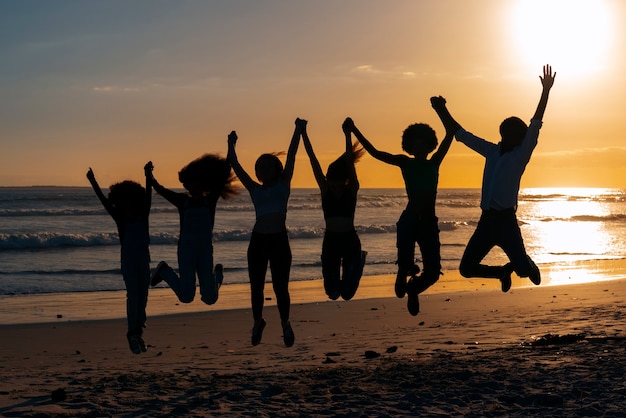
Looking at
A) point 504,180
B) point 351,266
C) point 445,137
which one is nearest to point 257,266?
point 351,266

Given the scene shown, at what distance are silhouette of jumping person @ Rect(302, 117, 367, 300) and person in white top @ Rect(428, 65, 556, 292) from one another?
1.41m

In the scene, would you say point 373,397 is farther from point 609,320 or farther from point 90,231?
point 90,231

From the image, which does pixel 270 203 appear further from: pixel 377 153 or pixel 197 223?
pixel 377 153

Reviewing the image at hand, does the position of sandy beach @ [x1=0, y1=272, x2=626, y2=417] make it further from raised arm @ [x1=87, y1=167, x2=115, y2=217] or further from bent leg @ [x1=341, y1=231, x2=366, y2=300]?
raised arm @ [x1=87, y1=167, x2=115, y2=217]

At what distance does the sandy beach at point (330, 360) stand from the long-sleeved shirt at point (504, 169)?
2469 millimetres

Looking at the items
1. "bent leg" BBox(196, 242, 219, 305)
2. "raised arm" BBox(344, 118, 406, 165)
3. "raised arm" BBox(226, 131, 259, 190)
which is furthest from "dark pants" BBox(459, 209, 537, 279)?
"bent leg" BBox(196, 242, 219, 305)

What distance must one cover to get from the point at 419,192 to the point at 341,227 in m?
1.22

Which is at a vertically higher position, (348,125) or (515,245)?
(348,125)

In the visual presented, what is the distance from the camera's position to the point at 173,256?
34.7m

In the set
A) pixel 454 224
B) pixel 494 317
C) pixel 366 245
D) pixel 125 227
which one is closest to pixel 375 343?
pixel 494 317

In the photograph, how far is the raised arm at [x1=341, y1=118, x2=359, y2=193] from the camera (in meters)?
10.1

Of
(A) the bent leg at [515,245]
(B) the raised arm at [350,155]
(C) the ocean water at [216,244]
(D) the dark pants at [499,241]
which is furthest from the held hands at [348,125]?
(C) the ocean water at [216,244]

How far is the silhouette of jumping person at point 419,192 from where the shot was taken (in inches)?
400

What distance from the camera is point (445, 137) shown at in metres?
10.3
